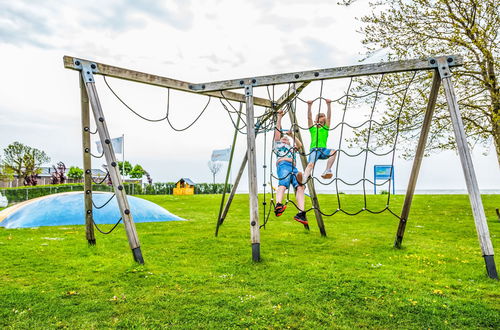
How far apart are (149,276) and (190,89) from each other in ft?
11.7

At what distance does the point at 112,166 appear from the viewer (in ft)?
19.5

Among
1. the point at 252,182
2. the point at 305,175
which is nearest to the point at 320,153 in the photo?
the point at 305,175

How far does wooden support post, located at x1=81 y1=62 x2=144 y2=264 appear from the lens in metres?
5.87

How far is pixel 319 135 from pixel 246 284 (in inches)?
112

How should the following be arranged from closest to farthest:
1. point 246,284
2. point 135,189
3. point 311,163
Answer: point 246,284
point 311,163
point 135,189

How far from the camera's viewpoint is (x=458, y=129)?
218 inches

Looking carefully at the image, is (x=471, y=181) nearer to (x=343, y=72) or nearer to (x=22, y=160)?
(x=343, y=72)

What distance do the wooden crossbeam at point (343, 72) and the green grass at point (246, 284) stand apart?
2992mm

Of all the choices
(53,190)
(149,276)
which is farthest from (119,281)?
(53,190)

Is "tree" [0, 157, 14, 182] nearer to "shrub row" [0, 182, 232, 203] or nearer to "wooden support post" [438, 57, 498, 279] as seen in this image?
"shrub row" [0, 182, 232, 203]

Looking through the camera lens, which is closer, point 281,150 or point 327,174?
point 327,174

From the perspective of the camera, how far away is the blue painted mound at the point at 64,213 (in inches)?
457

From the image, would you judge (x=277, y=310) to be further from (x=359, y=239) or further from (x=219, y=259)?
(x=359, y=239)

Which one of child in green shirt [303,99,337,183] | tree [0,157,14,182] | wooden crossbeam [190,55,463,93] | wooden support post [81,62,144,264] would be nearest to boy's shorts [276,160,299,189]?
child in green shirt [303,99,337,183]
